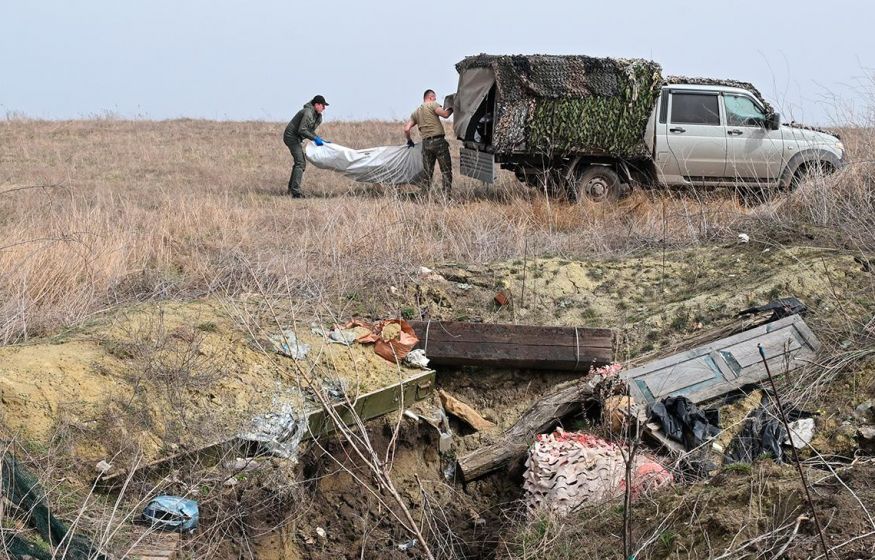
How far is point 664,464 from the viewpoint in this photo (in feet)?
16.7

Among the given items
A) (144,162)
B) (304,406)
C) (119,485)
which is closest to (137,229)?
(304,406)

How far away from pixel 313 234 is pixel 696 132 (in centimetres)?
565

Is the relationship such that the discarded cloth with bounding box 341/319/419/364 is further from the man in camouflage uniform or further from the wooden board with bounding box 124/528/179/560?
the man in camouflage uniform

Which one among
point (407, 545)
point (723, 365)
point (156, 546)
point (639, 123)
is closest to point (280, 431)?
point (407, 545)

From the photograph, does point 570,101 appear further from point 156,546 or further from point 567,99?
point 156,546

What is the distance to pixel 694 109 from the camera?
1227 centimetres

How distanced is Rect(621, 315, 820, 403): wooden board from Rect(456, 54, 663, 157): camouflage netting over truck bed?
246 inches

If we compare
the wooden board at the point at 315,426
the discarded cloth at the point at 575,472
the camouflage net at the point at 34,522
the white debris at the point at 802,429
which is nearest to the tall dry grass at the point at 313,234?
the wooden board at the point at 315,426

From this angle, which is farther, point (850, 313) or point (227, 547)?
point (850, 313)

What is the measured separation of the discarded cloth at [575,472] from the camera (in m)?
4.85

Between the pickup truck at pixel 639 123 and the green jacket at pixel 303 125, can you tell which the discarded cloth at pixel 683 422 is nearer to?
the pickup truck at pixel 639 123

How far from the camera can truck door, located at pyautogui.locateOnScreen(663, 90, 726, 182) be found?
12180mm

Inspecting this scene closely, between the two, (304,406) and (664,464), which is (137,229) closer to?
(304,406)

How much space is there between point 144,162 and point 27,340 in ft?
44.6
